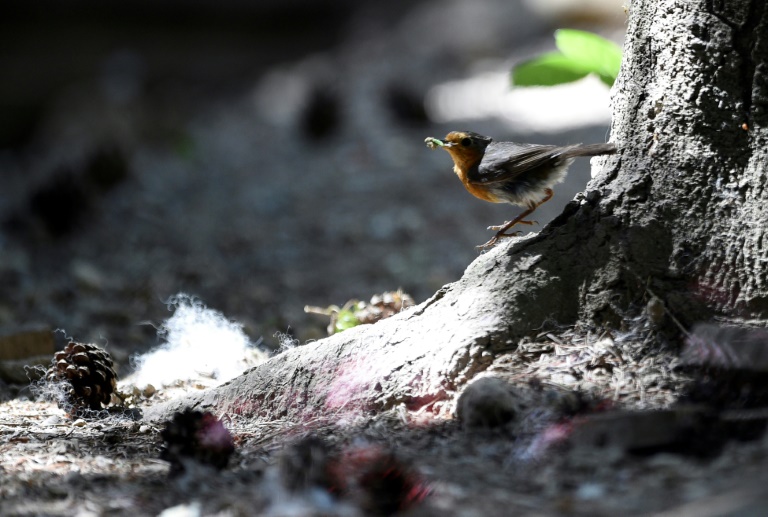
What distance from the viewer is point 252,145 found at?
7645mm

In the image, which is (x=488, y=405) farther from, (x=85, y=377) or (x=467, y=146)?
(x=85, y=377)

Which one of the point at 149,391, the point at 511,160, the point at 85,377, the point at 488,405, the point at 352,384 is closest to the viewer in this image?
the point at 488,405

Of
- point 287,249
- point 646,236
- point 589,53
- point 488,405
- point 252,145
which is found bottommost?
point 488,405

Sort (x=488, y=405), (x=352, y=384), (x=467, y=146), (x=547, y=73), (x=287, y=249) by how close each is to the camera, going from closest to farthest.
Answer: (x=488, y=405) < (x=352, y=384) < (x=467, y=146) < (x=547, y=73) < (x=287, y=249)

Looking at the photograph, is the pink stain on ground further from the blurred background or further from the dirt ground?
the blurred background

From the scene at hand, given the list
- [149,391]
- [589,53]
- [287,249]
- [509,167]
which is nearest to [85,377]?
[149,391]

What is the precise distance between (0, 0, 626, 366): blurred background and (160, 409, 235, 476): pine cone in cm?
163

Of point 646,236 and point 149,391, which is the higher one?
point 149,391

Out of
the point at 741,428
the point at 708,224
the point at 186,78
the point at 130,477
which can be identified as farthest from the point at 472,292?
the point at 186,78

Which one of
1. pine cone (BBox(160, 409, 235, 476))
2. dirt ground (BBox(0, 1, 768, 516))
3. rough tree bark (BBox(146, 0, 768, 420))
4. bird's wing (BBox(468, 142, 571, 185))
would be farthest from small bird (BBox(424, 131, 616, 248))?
pine cone (BBox(160, 409, 235, 476))

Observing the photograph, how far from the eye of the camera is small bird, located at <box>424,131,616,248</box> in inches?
101

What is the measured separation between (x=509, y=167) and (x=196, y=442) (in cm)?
126

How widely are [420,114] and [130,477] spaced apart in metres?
5.65

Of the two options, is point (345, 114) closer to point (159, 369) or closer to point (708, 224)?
point (159, 369)
